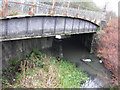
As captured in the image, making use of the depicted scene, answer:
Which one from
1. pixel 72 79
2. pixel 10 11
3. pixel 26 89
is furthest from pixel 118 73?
pixel 10 11

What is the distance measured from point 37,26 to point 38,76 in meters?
3.51

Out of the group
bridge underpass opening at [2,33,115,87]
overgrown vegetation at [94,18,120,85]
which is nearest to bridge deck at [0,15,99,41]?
bridge underpass opening at [2,33,115,87]

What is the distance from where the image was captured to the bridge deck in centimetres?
634

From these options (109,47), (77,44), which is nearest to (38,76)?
(109,47)

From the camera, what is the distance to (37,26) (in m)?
7.81

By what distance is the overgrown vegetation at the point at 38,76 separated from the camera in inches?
285

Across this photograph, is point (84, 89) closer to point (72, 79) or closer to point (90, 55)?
point (72, 79)

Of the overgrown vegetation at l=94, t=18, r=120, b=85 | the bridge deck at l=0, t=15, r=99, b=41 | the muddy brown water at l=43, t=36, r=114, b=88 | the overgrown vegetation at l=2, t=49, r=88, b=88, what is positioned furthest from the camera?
the overgrown vegetation at l=94, t=18, r=120, b=85

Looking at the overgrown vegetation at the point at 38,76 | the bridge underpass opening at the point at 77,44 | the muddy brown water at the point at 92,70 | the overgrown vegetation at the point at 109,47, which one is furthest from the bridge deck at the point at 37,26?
the bridge underpass opening at the point at 77,44

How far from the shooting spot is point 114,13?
2391cm

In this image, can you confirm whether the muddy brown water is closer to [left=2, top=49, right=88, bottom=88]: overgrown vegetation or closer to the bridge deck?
[left=2, top=49, right=88, bottom=88]: overgrown vegetation

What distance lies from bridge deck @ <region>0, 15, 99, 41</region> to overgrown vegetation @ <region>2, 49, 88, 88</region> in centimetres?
213

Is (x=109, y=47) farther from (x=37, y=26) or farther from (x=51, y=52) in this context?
(x=37, y=26)

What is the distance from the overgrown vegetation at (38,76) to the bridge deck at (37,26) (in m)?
2.13
